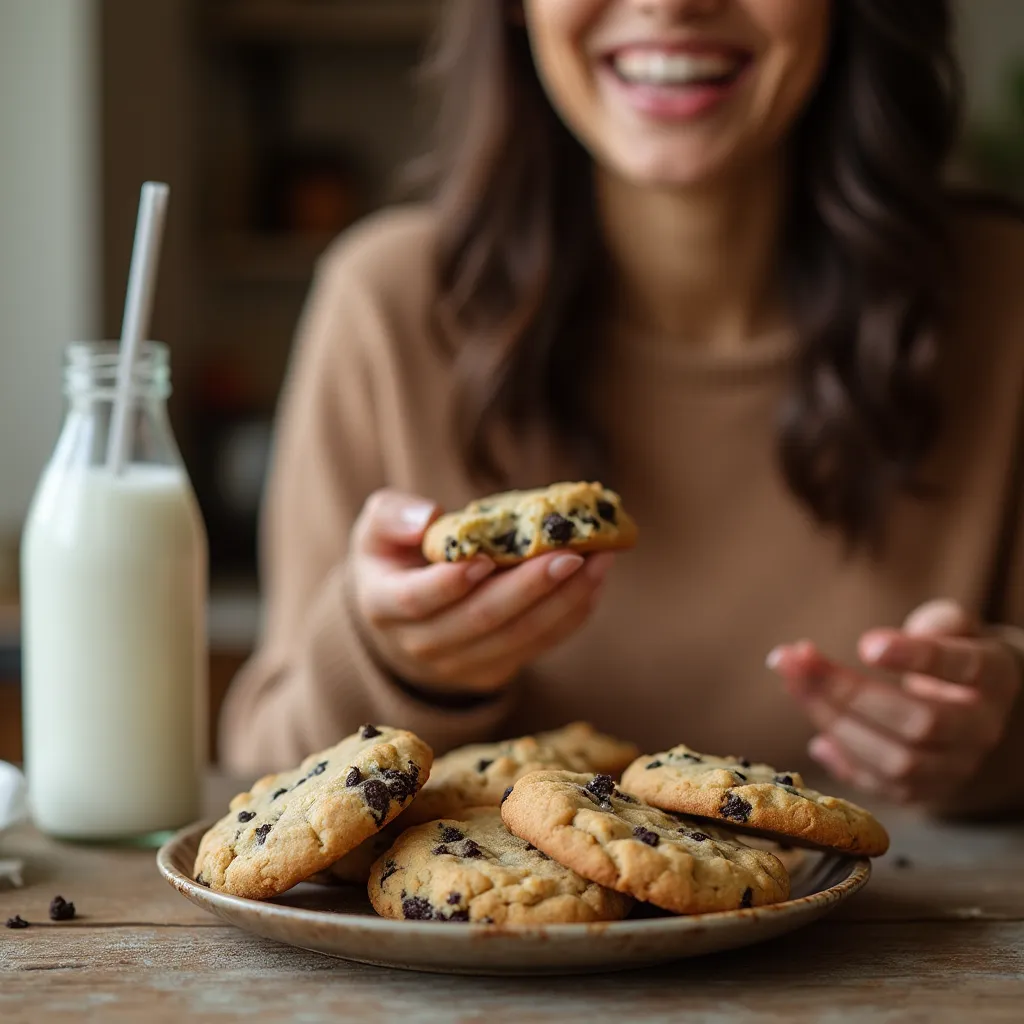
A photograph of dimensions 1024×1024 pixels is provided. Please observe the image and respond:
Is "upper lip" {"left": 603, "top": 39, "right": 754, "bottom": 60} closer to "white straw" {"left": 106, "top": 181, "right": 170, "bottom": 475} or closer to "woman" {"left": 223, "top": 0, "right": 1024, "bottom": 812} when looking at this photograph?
"woman" {"left": 223, "top": 0, "right": 1024, "bottom": 812}

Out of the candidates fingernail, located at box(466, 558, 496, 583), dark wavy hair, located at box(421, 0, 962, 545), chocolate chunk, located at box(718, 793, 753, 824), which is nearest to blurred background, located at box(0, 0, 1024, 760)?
dark wavy hair, located at box(421, 0, 962, 545)

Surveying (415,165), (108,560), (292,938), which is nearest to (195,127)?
(415,165)

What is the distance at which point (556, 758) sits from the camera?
975 millimetres

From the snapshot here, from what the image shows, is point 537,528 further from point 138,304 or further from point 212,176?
point 212,176

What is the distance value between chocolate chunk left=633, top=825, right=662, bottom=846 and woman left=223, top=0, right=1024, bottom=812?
2.18 feet

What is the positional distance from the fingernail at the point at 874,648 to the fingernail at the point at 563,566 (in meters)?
0.23

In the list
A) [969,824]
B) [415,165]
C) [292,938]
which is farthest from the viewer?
[415,165]

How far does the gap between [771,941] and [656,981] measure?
0.35 ft

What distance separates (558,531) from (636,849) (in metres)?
0.32

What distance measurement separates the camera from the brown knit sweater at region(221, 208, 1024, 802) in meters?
1.57

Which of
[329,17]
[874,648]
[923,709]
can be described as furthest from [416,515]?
[329,17]

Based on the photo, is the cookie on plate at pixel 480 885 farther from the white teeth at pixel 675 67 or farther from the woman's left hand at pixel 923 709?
the white teeth at pixel 675 67

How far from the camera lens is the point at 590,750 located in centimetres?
102

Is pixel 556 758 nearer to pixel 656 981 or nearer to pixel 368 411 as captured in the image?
pixel 656 981
